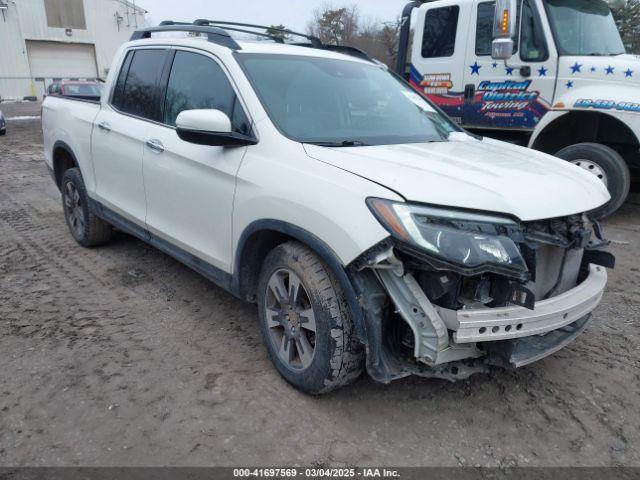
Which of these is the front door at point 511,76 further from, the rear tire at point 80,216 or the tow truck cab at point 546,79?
the rear tire at point 80,216

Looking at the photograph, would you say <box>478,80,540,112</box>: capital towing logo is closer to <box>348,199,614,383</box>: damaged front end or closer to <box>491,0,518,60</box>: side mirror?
<box>491,0,518,60</box>: side mirror

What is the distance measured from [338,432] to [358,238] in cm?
98

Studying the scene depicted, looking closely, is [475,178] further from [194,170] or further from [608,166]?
[608,166]

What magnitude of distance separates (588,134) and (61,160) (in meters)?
6.00

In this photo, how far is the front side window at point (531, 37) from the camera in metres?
6.14

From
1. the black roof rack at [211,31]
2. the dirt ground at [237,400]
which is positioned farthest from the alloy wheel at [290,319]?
the black roof rack at [211,31]

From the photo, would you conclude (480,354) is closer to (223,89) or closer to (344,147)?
(344,147)

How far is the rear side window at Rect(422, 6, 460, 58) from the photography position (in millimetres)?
6973

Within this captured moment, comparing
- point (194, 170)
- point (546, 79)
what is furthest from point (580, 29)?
point (194, 170)

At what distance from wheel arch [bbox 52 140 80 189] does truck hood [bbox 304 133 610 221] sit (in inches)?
129

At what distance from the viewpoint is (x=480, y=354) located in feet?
7.84

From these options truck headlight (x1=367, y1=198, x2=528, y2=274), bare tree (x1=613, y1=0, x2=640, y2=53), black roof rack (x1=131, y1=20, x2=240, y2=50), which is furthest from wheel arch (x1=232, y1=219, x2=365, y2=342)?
bare tree (x1=613, y1=0, x2=640, y2=53)

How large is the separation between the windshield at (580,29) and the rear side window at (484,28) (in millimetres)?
717

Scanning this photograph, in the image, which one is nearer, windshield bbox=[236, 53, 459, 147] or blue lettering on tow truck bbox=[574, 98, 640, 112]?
windshield bbox=[236, 53, 459, 147]
